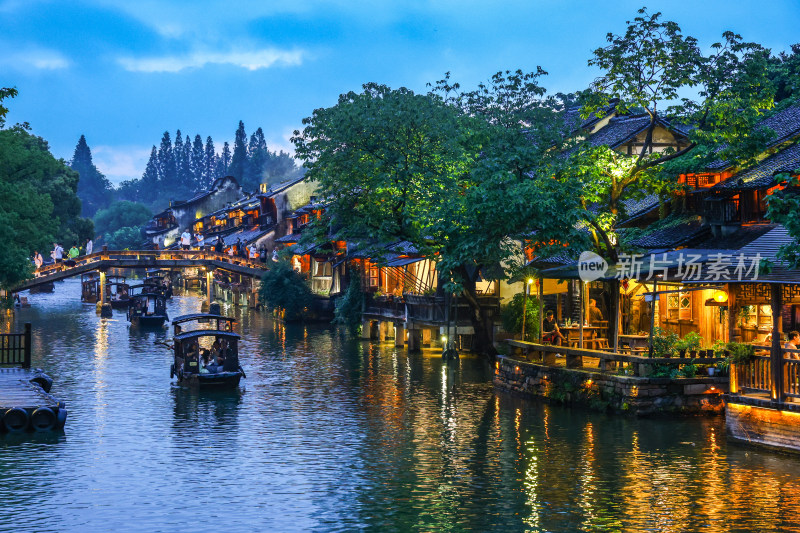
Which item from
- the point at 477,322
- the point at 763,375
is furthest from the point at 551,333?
the point at 763,375

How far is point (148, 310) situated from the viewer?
74375 millimetres

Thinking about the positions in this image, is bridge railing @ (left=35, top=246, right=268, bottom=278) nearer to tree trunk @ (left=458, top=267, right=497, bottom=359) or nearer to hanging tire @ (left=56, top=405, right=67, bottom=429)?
tree trunk @ (left=458, top=267, right=497, bottom=359)

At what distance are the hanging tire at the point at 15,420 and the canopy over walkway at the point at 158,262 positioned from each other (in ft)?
178

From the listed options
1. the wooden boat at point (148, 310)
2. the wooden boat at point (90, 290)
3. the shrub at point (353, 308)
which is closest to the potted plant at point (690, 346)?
the shrub at point (353, 308)

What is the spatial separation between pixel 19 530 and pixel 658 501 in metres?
12.8

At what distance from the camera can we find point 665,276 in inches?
1161

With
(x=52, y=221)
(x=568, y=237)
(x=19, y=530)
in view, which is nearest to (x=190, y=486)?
(x=19, y=530)

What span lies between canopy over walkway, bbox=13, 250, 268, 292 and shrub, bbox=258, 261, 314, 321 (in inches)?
321

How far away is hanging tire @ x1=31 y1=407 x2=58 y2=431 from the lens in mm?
26719

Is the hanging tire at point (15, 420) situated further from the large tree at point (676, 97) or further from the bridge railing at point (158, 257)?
the bridge railing at point (158, 257)

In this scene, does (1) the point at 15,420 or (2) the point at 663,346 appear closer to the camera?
(1) the point at 15,420

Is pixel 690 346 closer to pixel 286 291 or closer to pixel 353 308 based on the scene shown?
pixel 353 308

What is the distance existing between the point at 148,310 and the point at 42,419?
48487 mm

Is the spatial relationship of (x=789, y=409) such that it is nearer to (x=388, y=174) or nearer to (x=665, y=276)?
(x=665, y=276)
